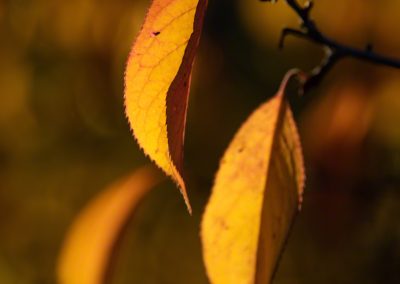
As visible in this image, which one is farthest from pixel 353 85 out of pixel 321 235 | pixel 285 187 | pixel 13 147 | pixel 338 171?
pixel 13 147

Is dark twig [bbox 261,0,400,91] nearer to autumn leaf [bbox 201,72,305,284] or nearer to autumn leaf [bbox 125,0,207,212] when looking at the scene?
autumn leaf [bbox 201,72,305,284]

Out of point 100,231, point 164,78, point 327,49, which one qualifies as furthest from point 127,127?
point 164,78

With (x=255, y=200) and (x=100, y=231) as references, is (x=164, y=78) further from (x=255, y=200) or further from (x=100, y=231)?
(x=100, y=231)

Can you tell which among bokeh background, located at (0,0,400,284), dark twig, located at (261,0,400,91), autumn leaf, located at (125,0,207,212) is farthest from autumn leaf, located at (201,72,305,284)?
bokeh background, located at (0,0,400,284)

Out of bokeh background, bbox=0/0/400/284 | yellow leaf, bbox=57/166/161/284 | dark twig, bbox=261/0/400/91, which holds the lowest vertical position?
bokeh background, bbox=0/0/400/284

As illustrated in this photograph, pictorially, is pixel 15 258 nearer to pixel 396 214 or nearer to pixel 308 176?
pixel 308 176

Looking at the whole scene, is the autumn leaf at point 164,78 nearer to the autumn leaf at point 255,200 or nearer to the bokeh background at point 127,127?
the autumn leaf at point 255,200

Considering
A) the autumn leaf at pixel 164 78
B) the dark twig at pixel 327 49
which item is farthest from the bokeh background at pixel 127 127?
the autumn leaf at pixel 164 78
